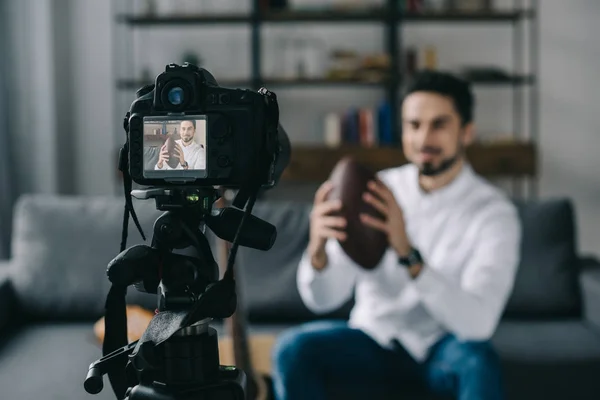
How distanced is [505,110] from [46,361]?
314 cm

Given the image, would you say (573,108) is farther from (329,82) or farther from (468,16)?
(329,82)

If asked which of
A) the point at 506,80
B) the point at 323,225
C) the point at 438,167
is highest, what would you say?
Result: the point at 506,80

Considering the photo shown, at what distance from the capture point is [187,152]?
79cm

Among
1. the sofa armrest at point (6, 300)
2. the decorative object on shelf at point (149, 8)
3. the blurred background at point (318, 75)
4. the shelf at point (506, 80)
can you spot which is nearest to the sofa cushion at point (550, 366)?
the sofa armrest at point (6, 300)

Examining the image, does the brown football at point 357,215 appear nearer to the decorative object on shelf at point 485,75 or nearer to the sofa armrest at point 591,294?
the sofa armrest at point 591,294

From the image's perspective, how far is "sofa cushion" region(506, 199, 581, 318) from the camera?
2.46m

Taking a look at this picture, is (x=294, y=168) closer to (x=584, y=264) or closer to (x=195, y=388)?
(x=584, y=264)

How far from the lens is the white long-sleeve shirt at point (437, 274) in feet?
5.69

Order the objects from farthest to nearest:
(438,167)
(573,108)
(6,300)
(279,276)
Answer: (573,108) → (279,276) → (6,300) → (438,167)

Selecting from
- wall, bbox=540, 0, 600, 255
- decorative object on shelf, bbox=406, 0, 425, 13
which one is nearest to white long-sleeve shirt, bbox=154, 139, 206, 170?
decorative object on shelf, bbox=406, 0, 425, 13

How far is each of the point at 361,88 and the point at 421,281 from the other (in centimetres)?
289

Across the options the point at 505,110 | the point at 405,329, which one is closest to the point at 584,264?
the point at 405,329

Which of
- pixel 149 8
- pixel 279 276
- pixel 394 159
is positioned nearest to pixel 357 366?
pixel 279 276

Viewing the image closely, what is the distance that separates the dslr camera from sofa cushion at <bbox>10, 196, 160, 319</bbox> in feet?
5.20
